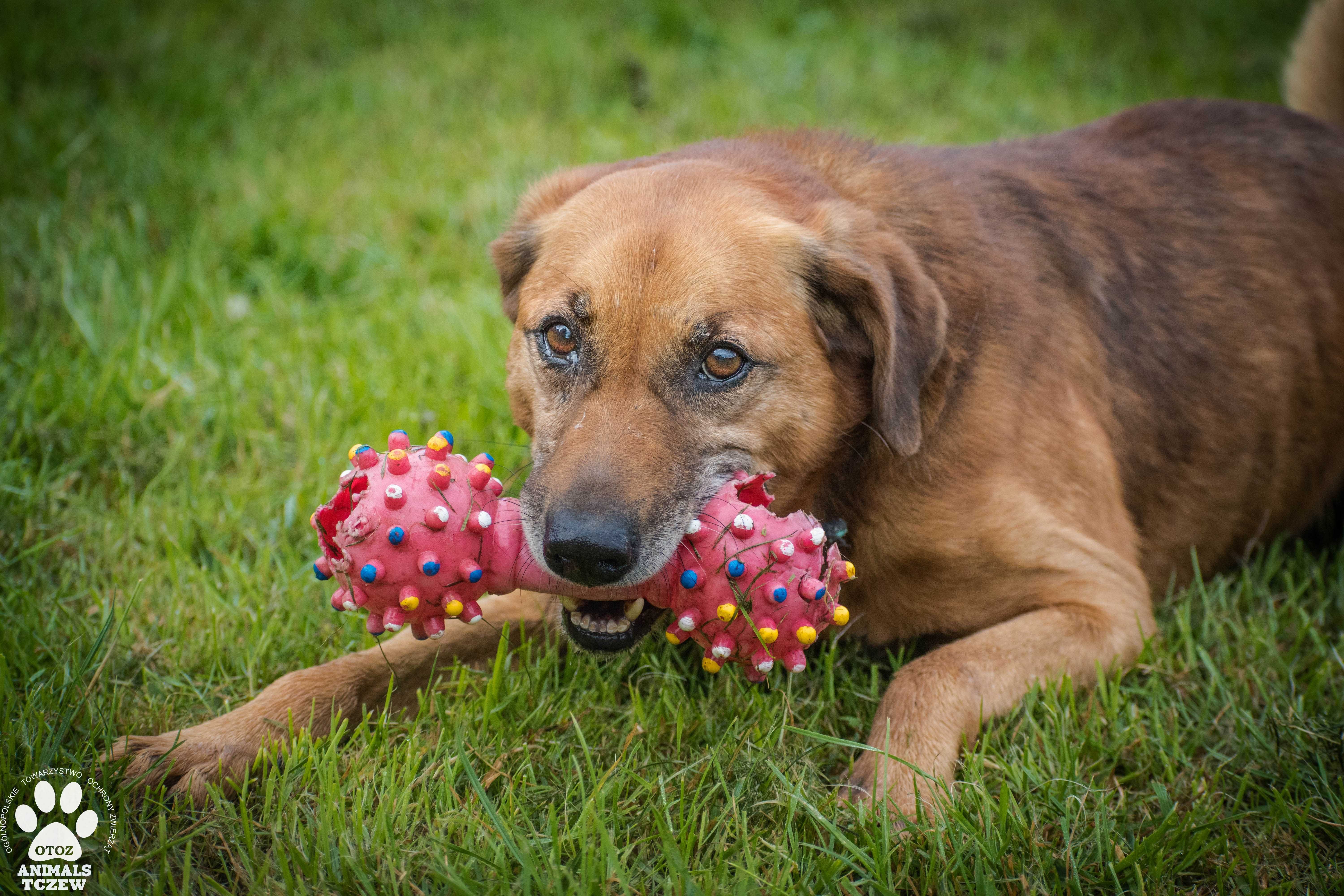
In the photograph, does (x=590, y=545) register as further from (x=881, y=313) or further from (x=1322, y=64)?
(x=1322, y=64)

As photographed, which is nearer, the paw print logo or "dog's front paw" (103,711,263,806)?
the paw print logo

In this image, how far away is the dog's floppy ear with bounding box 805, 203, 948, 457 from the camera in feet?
8.89

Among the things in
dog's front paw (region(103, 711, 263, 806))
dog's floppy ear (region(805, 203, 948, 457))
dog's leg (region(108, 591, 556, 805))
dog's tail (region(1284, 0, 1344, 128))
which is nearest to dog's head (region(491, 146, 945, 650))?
dog's floppy ear (region(805, 203, 948, 457))

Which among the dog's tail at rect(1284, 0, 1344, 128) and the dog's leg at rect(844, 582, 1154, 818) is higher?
the dog's tail at rect(1284, 0, 1344, 128)

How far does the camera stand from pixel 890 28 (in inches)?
355

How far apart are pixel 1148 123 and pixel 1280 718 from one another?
2270 mm

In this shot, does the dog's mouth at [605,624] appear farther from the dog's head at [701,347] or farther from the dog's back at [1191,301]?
the dog's back at [1191,301]

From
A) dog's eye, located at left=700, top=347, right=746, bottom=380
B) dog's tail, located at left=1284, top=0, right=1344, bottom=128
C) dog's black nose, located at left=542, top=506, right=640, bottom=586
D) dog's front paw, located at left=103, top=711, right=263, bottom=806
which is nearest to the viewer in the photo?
dog's black nose, located at left=542, top=506, right=640, bottom=586

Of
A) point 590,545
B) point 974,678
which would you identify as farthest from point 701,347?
point 974,678

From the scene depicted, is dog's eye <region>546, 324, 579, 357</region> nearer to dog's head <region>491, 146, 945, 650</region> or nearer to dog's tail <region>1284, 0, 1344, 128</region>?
dog's head <region>491, 146, 945, 650</region>

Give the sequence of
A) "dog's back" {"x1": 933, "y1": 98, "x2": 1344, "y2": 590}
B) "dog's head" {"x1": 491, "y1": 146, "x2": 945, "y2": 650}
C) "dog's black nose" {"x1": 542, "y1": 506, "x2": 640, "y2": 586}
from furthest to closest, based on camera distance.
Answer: "dog's back" {"x1": 933, "y1": 98, "x2": 1344, "y2": 590}, "dog's head" {"x1": 491, "y1": 146, "x2": 945, "y2": 650}, "dog's black nose" {"x1": 542, "y1": 506, "x2": 640, "y2": 586}

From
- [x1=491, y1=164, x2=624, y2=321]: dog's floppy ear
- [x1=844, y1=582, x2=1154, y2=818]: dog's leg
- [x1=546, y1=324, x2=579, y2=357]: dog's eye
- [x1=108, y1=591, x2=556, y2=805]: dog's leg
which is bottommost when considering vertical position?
[x1=844, y1=582, x2=1154, y2=818]: dog's leg

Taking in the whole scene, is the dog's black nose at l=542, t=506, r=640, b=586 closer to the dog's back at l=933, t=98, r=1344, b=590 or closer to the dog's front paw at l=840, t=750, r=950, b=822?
the dog's front paw at l=840, t=750, r=950, b=822

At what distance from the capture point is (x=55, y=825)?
7.32ft
